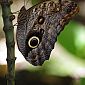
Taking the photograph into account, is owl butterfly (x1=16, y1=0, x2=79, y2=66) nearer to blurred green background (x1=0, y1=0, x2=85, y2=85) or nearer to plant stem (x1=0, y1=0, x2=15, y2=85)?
plant stem (x1=0, y1=0, x2=15, y2=85)

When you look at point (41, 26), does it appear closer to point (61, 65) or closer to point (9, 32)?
point (9, 32)

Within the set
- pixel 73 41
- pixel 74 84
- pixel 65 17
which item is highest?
pixel 65 17

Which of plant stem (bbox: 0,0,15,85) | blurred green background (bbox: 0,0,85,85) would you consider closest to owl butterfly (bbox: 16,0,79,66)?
plant stem (bbox: 0,0,15,85)

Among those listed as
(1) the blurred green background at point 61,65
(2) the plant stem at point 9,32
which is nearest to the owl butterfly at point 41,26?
(2) the plant stem at point 9,32

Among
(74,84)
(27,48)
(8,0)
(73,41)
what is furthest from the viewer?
(74,84)

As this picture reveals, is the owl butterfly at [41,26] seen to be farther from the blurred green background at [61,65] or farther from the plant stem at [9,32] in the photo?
the blurred green background at [61,65]

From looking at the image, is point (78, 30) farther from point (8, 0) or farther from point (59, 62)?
point (8, 0)

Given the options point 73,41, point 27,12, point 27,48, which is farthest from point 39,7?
point 73,41
